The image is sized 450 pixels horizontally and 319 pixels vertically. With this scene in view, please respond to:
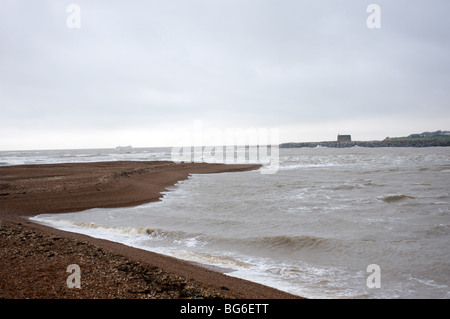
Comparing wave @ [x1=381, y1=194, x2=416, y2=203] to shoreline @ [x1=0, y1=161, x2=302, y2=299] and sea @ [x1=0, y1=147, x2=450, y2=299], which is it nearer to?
sea @ [x1=0, y1=147, x2=450, y2=299]

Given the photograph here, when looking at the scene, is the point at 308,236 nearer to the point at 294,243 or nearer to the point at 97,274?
the point at 294,243

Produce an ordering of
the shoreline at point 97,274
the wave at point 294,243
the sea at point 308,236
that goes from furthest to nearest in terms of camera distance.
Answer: the wave at point 294,243
the sea at point 308,236
the shoreline at point 97,274

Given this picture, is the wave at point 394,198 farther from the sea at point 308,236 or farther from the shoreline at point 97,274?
the shoreline at point 97,274

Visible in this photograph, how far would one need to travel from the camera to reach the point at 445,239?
898 cm

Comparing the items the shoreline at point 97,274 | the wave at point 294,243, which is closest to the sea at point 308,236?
the wave at point 294,243

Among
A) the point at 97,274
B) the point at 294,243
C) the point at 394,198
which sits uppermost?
the point at 97,274

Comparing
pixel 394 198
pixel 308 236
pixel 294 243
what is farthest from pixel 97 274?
pixel 394 198

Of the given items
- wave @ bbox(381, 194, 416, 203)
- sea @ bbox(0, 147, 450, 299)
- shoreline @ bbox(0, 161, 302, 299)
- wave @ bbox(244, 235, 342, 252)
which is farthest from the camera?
wave @ bbox(381, 194, 416, 203)

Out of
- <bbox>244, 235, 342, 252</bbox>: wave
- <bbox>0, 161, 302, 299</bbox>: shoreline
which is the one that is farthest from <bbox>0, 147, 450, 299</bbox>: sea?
<bbox>0, 161, 302, 299</bbox>: shoreline

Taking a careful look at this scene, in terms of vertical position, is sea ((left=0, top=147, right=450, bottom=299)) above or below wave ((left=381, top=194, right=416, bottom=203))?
below

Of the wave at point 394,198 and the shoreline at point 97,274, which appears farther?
the wave at point 394,198
